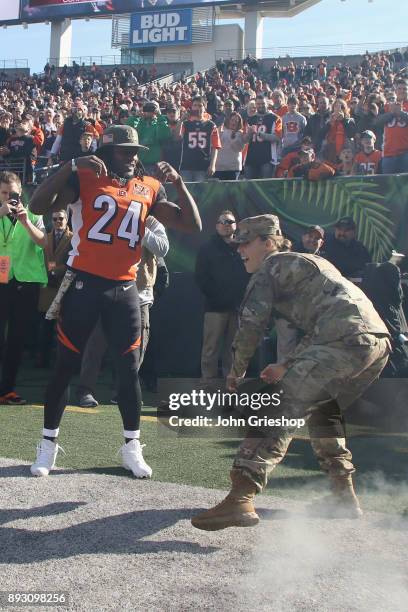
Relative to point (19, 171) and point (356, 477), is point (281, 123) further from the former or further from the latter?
point (356, 477)

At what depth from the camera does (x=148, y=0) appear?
4422 centimetres

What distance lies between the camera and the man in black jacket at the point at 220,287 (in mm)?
8586

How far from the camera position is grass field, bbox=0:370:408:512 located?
4.94m

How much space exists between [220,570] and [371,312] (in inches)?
60.9

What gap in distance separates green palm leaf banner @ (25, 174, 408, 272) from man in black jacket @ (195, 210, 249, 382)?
1.07 meters

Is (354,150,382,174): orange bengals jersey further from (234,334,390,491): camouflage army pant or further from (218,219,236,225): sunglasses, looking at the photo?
(234,334,390,491): camouflage army pant

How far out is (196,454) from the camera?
5641 mm

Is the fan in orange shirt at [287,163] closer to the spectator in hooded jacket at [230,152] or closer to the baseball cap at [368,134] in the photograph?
the spectator in hooded jacket at [230,152]

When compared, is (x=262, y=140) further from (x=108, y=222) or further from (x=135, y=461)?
(x=135, y=461)

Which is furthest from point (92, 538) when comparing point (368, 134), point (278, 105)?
point (278, 105)

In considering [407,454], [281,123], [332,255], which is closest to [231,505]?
[407,454]

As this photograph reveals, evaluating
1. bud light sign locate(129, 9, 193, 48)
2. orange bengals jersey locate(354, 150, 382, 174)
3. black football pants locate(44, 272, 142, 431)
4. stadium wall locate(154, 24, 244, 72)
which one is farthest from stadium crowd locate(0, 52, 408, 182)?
bud light sign locate(129, 9, 193, 48)

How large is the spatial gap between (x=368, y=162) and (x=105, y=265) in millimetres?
6660

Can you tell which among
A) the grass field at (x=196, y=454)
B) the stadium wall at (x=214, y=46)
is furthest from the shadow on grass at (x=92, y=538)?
the stadium wall at (x=214, y=46)
